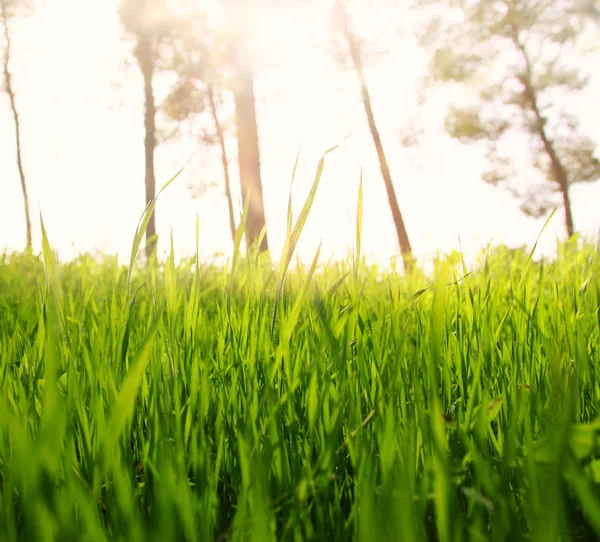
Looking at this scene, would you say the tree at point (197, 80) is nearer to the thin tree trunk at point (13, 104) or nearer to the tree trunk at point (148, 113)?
the tree trunk at point (148, 113)

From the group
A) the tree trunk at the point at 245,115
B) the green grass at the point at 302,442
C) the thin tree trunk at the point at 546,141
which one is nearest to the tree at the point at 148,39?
the tree trunk at the point at 245,115

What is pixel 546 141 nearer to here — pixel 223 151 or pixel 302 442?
pixel 223 151

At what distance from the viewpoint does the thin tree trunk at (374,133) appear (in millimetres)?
11680

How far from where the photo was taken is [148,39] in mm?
13656

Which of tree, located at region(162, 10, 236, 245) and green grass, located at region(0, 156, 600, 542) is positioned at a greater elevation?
tree, located at region(162, 10, 236, 245)

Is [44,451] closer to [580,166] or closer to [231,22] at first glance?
[231,22]

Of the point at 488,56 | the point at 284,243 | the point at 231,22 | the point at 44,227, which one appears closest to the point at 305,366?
the point at 284,243

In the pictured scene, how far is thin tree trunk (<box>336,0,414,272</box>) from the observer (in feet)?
38.3

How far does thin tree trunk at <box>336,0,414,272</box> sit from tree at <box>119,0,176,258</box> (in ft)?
16.2

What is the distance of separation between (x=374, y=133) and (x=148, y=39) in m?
7.21

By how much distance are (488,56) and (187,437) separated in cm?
1688

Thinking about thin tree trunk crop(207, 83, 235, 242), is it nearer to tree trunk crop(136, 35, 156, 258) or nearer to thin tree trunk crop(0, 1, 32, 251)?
tree trunk crop(136, 35, 156, 258)

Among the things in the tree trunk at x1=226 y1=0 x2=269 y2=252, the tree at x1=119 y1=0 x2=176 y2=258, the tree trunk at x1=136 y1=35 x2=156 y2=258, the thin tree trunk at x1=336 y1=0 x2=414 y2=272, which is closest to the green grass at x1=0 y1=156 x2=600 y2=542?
the tree trunk at x1=226 y1=0 x2=269 y2=252

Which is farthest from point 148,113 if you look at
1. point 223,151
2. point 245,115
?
point 245,115
